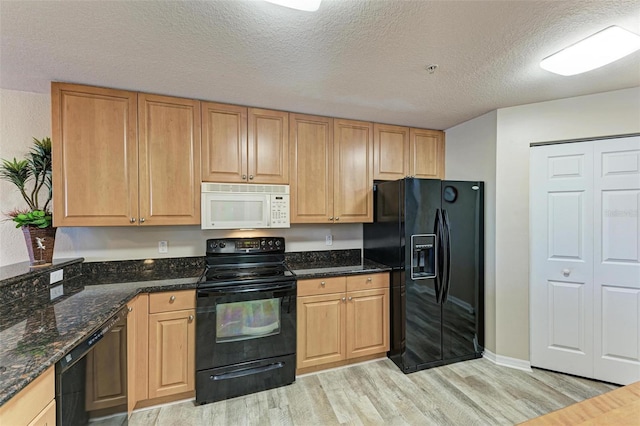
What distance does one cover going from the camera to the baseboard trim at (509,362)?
2.47 metres

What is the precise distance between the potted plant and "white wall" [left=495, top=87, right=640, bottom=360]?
3.74 meters

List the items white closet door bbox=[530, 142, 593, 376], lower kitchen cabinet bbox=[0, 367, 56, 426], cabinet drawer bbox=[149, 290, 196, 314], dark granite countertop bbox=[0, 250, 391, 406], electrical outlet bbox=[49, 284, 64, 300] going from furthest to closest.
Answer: white closet door bbox=[530, 142, 593, 376], cabinet drawer bbox=[149, 290, 196, 314], electrical outlet bbox=[49, 284, 64, 300], dark granite countertop bbox=[0, 250, 391, 406], lower kitchen cabinet bbox=[0, 367, 56, 426]

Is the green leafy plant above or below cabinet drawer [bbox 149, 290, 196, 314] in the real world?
above

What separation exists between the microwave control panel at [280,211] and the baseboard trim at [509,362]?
2.36 m

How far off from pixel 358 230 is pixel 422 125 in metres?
1.39

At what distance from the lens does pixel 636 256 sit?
2.15 m

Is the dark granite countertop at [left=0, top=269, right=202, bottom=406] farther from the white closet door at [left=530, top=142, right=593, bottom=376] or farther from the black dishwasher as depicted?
the white closet door at [left=530, top=142, right=593, bottom=376]

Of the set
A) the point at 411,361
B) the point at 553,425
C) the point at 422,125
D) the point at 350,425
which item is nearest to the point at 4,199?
the point at 350,425

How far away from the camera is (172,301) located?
1.98 metres

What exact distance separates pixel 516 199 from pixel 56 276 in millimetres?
3820

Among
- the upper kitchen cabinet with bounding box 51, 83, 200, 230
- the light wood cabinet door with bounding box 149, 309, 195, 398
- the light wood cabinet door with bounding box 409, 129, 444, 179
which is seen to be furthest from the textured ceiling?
the light wood cabinet door with bounding box 149, 309, 195, 398

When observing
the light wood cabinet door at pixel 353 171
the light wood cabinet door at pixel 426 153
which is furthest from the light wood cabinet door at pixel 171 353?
the light wood cabinet door at pixel 426 153

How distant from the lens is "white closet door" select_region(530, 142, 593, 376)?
7.59ft

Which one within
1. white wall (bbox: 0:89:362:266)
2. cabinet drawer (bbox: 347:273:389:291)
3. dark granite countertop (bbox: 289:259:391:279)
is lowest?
cabinet drawer (bbox: 347:273:389:291)
